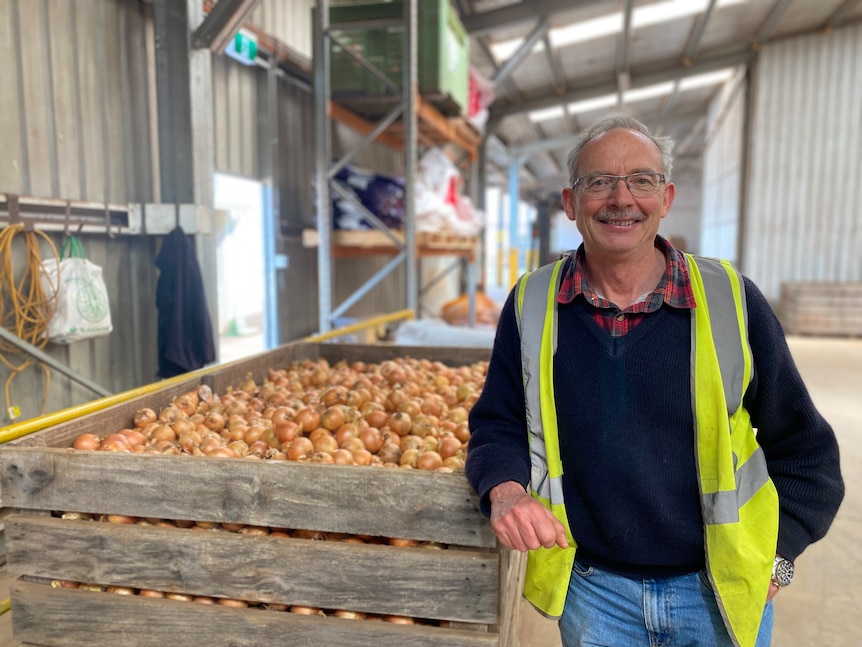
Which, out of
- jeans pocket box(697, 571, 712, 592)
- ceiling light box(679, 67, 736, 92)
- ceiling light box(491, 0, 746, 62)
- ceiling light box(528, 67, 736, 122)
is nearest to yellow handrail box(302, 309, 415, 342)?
jeans pocket box(697, 571, 712, 592)

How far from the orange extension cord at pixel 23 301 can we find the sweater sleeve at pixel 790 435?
3720 mm

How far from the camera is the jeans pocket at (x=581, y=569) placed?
1.65 meters

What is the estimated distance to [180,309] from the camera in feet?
14.9

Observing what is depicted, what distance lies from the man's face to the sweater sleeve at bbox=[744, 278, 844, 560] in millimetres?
284

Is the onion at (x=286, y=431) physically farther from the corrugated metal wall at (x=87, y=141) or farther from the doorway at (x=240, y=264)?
the doorway at (x=240, y=264)

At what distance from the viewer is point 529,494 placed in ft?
5.08

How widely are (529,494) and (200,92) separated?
421 cm

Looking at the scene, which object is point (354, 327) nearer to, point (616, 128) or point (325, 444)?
point (325, 444)

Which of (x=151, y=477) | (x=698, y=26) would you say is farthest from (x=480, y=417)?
(x=698, y=26)

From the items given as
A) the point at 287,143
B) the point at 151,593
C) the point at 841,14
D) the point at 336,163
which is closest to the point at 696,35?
the point at 841,14

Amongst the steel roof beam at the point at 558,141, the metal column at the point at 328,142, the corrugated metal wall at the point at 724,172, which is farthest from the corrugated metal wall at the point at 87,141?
the corrugated metal wall at the point at 724,172

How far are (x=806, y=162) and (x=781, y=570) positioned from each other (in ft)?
47.4

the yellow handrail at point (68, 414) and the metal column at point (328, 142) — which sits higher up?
the metal column at point (328, 142)

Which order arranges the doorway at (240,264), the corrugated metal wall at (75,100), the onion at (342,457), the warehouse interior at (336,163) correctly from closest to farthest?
the onion at (342,457) → the corrugated metal wall at (75,100) → the warehouse interior at (336,163) → the doorway at (240,264)
